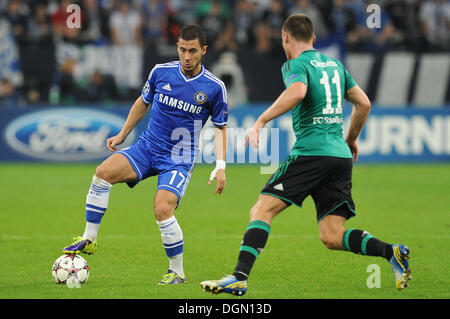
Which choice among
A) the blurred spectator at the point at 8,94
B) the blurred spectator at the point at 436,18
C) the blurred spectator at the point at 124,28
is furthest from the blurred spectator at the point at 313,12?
the blurred spectator at the point at 8,94

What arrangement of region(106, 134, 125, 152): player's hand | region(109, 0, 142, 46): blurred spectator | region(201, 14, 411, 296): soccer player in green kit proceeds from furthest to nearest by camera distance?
region(109, 0, 142, 46): blurred spectator
region(106, 134, 125, 152): player's hand
region(201, 14, 411, 296): soccer player in green kit

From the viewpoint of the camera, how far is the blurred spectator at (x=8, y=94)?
18562 millimetres

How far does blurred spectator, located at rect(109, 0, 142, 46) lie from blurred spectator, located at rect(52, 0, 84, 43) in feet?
2.83

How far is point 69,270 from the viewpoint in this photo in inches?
266

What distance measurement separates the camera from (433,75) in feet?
67.0

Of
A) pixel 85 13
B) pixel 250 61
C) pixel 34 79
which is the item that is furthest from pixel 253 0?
pixel 34 79

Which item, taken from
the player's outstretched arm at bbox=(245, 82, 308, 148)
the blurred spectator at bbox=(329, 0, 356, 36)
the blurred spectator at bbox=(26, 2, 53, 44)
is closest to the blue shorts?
the player's outstretched arm at bbox=(245, 82, 308, 148)

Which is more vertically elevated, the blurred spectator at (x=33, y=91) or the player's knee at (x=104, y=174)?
the blurred spectator at (x=33, y=91)

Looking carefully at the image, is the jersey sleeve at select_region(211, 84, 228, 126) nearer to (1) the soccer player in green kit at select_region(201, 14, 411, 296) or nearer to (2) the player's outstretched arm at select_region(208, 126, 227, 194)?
(2) the player's outstretched arm at select_region(208, 126, 227, 194)

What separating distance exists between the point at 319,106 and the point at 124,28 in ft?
46.0

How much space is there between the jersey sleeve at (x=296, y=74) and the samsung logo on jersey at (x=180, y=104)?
138 cm

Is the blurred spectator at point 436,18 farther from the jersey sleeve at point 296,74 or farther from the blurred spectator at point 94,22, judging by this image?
the jersey sleeve at point 296,74

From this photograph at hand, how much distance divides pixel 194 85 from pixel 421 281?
275 centimetres

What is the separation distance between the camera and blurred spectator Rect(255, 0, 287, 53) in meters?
19.6
